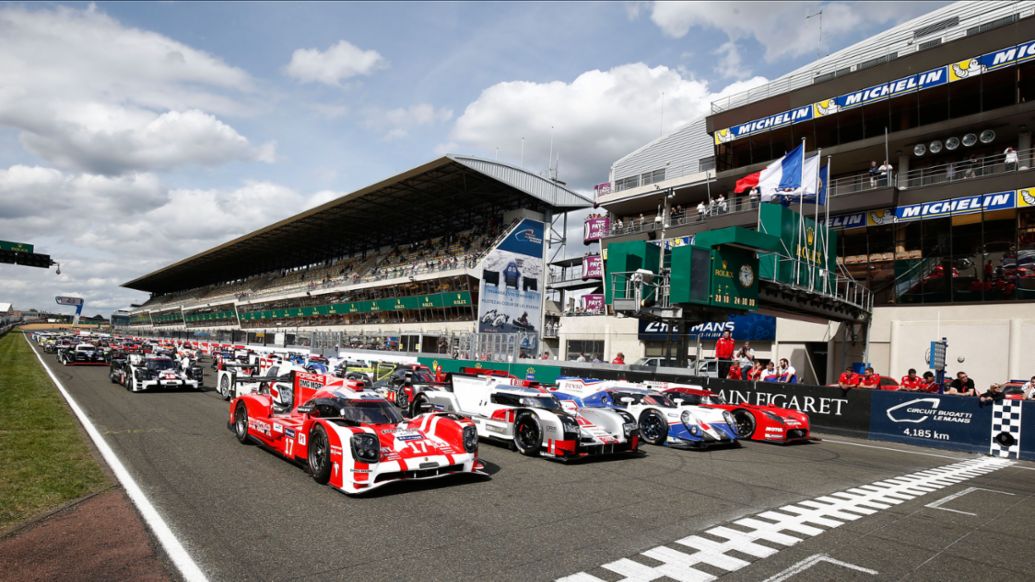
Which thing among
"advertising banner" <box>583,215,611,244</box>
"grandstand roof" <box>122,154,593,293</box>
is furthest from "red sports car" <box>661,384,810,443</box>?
"advertising banner" <box>583,215,611,244</box>

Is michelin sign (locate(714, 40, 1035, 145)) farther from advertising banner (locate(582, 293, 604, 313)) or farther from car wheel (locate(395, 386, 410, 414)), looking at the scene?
car wheel (locate(395, 386, 410, 414))

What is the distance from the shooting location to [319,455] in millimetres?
8312

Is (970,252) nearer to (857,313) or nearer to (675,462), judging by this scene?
(857,313)

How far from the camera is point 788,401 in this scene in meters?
17.9

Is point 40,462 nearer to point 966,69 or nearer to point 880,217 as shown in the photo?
point 880,217

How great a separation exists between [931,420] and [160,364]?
2278 centimetres

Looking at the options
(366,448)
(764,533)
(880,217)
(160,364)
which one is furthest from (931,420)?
(160,364)

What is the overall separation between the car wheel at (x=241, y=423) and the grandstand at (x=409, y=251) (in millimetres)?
23969

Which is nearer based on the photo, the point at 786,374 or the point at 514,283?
the point at 786,374

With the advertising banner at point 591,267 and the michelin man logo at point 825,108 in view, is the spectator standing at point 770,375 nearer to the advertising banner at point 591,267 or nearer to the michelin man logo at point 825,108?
the michelin man logo at point 825,108

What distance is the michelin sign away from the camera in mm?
24812

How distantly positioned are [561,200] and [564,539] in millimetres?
43272

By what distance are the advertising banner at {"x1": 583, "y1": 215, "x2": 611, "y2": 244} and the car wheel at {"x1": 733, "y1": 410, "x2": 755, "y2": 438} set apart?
116 ft

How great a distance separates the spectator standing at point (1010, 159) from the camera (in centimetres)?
2447
